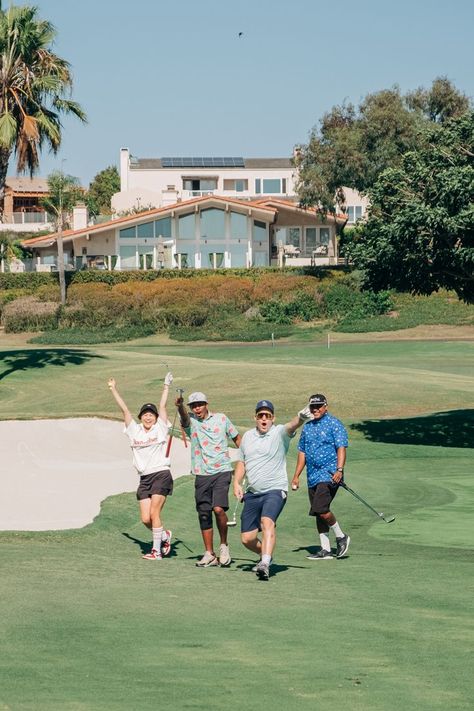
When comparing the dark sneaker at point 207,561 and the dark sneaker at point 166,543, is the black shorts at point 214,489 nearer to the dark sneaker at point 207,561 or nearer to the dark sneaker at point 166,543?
the dark sneaker at point 207,561

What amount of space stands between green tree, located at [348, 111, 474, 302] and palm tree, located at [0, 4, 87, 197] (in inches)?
577

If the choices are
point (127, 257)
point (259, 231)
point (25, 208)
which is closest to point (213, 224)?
point (259, 231)

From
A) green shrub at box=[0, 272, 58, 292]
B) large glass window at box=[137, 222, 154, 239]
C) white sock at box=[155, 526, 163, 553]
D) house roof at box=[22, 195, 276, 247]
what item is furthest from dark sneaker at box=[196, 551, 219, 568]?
large glass window at box=[137, 222, 154, 239]

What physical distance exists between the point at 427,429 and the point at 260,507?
1953cm

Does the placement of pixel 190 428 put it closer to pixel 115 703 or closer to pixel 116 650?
pixel 116 650

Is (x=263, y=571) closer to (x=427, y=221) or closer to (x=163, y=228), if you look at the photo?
(x=427, y=221)

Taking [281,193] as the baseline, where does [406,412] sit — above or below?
below

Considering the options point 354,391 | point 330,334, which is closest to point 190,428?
point 354,391

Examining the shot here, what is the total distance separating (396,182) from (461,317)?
1652 inches

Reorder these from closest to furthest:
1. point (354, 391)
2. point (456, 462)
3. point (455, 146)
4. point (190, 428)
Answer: point (190, 428)
point (456, 462)
point (455, 146)
point (354, 391)

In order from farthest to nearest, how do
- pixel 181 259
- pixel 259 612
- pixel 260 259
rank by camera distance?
1. pixel 260 259
2. pixel 181 259
3. pixel 259 612

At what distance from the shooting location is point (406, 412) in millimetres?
36469

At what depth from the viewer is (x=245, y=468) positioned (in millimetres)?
14203

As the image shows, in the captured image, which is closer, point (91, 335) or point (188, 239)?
point (91, 335)
